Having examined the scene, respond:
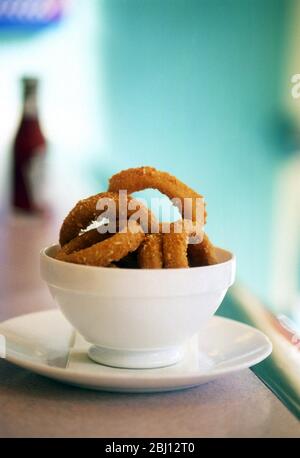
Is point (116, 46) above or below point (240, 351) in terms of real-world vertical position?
above

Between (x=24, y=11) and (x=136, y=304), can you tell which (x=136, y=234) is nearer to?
(x=136, y=304)

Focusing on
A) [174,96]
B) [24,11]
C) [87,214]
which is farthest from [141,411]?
A: [174,96]

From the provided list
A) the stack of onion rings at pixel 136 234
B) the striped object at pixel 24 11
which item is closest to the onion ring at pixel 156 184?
the stack of onion rings at pixel 136 234

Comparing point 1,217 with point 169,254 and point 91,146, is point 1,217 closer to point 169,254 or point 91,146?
point 169,254

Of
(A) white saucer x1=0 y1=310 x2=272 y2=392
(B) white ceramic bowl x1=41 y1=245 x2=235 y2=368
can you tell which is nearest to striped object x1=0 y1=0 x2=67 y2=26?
(A) white saucer x1=0 y1=310 x2=272 y2=392

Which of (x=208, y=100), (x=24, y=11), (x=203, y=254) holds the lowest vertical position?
(x=208, y=100)
